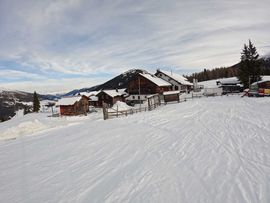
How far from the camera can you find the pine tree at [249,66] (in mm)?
49719

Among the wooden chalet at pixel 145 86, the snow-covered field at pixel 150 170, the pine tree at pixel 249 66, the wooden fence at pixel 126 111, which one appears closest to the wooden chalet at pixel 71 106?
the wooden chalet at pixel 145 86

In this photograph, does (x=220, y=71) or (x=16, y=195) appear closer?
(x=16, y=195)

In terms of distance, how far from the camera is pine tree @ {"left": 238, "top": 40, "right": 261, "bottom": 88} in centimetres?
4972

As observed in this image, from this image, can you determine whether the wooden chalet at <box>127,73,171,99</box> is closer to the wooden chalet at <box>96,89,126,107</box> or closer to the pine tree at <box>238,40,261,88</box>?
the wooden chalet at <box>96,89,126,107</box>

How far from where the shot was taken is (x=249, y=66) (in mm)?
49938

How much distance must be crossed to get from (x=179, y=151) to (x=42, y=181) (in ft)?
18.3

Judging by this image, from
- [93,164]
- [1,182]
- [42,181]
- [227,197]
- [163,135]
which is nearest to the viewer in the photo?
[227,197]

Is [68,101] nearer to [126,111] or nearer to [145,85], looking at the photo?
[145,85]

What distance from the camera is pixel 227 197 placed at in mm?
5387

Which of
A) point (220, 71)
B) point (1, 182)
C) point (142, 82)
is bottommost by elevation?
Result: point (1, 182)

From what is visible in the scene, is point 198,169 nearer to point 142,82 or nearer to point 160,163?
point 160,163

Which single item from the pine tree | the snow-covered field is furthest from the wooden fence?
the pine tree

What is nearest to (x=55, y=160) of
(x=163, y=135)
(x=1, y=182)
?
(x=1, y=182)

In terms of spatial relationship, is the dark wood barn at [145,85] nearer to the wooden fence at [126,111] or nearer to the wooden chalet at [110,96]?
the wooden chalet at [110,96]
